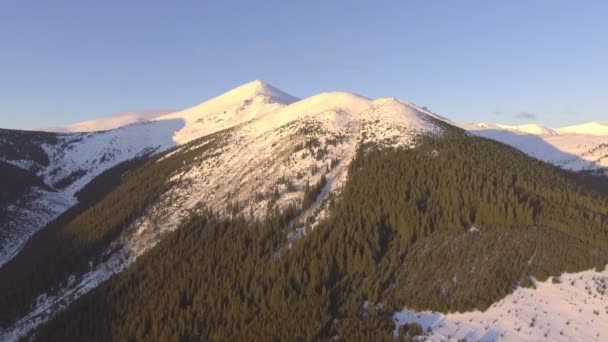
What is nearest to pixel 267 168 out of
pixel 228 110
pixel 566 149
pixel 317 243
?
pixel 317 243

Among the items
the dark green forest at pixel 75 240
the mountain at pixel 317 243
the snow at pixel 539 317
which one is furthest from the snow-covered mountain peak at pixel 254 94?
the snow at pixel 539 317

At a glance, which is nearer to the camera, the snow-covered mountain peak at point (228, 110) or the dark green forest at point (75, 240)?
the dark green forest at point (75, 240)

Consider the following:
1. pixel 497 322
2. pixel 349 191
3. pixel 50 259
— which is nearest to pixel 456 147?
pixel 349 191

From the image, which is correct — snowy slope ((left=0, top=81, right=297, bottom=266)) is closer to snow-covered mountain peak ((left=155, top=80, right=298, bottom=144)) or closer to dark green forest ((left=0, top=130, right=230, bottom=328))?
snow-covered mountain peak ((left=155, top=80, right=298, bottom=144))

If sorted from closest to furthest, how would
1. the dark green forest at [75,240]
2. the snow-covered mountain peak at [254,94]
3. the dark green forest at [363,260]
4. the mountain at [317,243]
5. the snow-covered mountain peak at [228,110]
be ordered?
the dark green forest at [363,260] → the mountain at [317,243] → the dark green forest at [75,240] → the snow-covered mountain peak at [228,110] → the snow-covered mountain peak at [254,94]

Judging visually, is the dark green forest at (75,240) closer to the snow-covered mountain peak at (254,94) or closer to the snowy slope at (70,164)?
the snowy slope at (70,164)

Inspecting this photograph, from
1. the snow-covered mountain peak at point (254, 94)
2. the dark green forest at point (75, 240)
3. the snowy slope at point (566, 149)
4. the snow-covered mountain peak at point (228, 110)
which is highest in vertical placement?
the snow-covered mountain peak at point (254, 94)

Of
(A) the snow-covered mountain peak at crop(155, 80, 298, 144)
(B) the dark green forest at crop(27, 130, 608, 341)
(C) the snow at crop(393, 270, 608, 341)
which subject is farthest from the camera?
(A) the snow-covered mountain peak at crop(155, 80, 298, 144)

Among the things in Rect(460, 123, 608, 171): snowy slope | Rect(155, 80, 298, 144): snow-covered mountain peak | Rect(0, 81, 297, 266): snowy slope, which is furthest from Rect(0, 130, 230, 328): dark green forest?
Rect(460, 123, 608, 171): snowy slope
